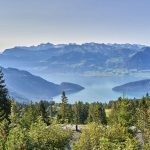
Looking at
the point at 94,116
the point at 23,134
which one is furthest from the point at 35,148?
the point at 94,116

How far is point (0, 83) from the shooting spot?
311 ft

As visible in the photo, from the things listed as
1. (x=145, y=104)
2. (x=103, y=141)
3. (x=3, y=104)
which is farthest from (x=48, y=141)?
(x=145, y=104)

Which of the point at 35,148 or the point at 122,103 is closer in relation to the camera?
the point at 35,148

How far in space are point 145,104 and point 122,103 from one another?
96.0 meters

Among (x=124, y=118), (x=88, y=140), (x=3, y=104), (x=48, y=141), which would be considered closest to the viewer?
(x=48, y=141)

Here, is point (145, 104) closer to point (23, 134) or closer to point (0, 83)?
point (0, 83)

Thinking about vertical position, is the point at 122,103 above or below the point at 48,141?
above

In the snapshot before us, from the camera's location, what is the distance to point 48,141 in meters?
36.7

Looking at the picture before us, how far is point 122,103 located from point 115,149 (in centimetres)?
4272

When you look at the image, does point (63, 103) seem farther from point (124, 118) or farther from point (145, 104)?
point (124, 118)

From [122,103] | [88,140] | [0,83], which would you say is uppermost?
[0,83]

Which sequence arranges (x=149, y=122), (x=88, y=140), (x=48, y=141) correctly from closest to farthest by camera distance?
(x=48, y=141) < (x=88, y=140) < (x=149, y=122)

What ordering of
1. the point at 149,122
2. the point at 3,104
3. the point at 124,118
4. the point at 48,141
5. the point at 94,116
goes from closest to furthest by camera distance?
the point at 48,141
the point at 124,118
the point at 3,104
the point at 149,122
the point at 94,116

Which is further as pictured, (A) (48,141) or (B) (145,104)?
(B) (145,104)
